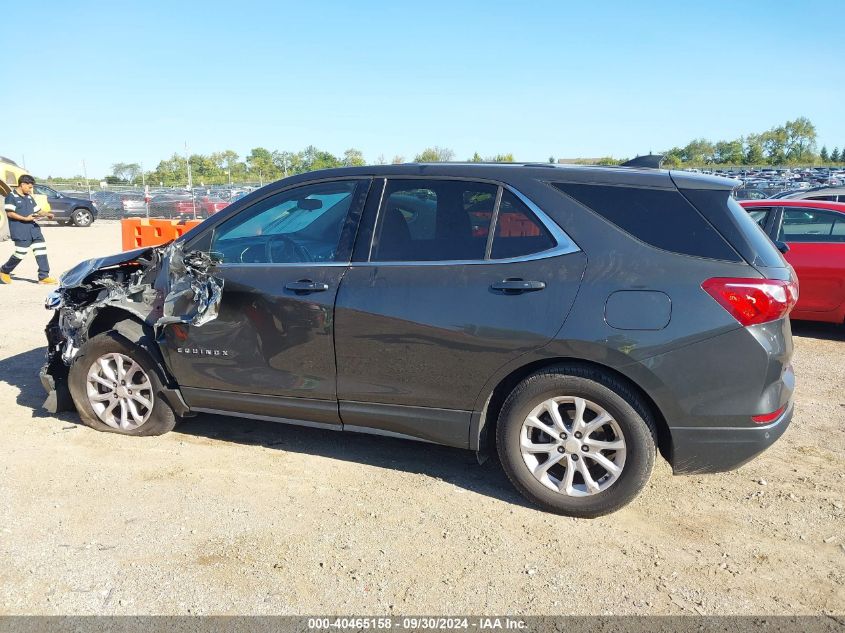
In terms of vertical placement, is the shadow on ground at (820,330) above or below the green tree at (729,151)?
below

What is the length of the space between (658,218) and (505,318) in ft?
3.02

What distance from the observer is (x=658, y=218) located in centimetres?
338

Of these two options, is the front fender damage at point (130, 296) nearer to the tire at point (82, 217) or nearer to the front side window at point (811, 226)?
the front side window at point (811, 226)

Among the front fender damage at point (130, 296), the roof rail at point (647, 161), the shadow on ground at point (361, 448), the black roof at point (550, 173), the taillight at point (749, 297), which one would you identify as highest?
the roof rail at point (647, 161)

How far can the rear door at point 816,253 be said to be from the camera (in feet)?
24.2

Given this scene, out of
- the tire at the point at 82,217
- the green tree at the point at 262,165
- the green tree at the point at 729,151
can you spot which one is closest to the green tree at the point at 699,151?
the green tree at the point at 729,151

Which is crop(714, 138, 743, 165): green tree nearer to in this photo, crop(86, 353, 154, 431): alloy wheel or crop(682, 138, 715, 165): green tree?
crop(682, 138, 715, 165): green tree

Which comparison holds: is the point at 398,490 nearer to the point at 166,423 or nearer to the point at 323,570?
the point at 323,570

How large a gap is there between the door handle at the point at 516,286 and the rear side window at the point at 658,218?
0.50 m

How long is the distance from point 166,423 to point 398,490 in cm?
174

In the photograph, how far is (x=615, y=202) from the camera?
11.3 feet

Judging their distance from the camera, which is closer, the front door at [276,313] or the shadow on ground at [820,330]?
the front door at [276,313]

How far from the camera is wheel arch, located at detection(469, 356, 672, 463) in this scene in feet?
11.1

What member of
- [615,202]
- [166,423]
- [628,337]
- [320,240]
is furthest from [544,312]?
[166,423]
